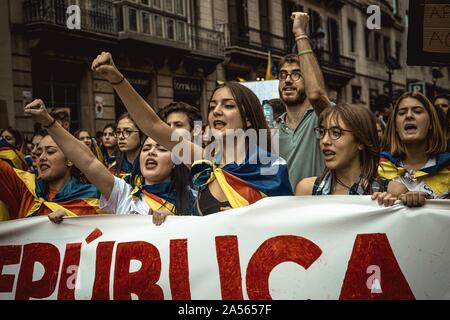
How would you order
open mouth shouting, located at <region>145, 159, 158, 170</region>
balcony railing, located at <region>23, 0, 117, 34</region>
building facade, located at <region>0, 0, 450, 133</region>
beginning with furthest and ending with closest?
balcony railing, located at <region>23, 0, 117, 34</region>
building facade, located at <region>0, 0, 450, 133</region>
open mouth shouting, located at <region>145, 159, 158, 170</region>

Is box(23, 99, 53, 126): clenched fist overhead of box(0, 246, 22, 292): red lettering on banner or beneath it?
overhead

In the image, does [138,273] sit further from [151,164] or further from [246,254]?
[151,164]

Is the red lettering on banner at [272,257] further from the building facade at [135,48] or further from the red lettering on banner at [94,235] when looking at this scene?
the building facade at [135,48]

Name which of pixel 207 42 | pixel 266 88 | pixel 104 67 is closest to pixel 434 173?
pixel 104 67

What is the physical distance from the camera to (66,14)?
12.4 meters

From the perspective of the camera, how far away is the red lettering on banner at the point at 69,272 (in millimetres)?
2844

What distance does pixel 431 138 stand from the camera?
3.18m

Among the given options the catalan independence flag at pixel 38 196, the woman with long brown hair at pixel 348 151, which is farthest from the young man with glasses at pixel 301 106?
the catalan independence flag at pixel 38 196

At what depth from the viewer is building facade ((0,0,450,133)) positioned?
11.4 meters

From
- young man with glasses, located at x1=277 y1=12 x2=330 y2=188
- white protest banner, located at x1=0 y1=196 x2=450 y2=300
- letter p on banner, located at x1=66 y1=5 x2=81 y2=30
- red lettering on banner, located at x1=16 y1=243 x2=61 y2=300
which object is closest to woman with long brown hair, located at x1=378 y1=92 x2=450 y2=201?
young man with glasses, located at x1=277 y1=12 x2=330 y2=188

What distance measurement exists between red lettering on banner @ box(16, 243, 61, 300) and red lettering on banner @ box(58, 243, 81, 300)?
0.13 ft

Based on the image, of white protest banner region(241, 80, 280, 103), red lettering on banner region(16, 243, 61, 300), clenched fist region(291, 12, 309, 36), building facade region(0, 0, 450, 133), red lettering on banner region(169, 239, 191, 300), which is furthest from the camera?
building facade region(0, 0, 450, 133)

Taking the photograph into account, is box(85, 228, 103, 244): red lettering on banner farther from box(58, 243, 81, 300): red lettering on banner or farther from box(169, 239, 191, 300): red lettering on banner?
box(169, 239, 191, 300): red lettering on banner

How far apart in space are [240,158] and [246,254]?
1.63 feet
